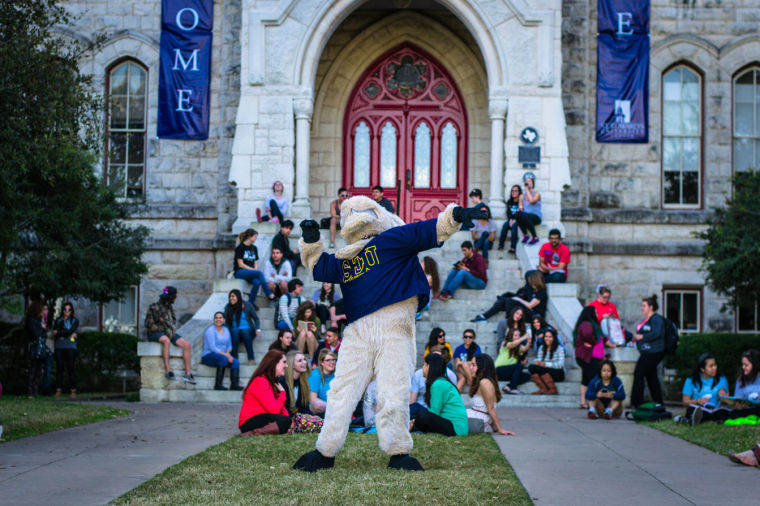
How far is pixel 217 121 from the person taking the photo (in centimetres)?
2112

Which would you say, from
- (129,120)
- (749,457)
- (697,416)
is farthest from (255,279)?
(749,457)

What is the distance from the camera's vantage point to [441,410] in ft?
34.3

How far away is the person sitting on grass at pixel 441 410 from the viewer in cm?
1034

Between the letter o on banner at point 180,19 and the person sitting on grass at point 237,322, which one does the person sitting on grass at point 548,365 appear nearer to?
the person sitting on grass at point 237,322

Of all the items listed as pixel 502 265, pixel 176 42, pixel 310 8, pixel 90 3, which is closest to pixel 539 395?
pixel 502 265

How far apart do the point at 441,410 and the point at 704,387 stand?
12.5 feet

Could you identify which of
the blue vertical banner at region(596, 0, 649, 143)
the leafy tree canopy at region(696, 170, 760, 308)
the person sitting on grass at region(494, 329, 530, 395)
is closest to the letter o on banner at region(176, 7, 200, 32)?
the blue vertical banner at region(596, 0, 649, 143)

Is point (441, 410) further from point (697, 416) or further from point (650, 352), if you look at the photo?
point (650, 352)

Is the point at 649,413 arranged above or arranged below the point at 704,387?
below

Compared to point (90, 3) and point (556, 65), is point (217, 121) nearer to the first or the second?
point (90, 3)

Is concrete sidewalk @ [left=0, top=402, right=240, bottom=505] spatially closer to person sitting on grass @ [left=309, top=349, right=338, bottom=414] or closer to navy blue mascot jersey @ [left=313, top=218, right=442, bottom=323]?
person sitting on grass @ [left=309, top=349, right=338, bottom=414]

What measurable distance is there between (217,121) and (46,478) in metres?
14.6

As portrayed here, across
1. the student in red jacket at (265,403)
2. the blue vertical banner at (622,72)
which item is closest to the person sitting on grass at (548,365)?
the student in red jacket at (265,403)

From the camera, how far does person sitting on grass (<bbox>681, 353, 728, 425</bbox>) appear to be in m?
12.0
